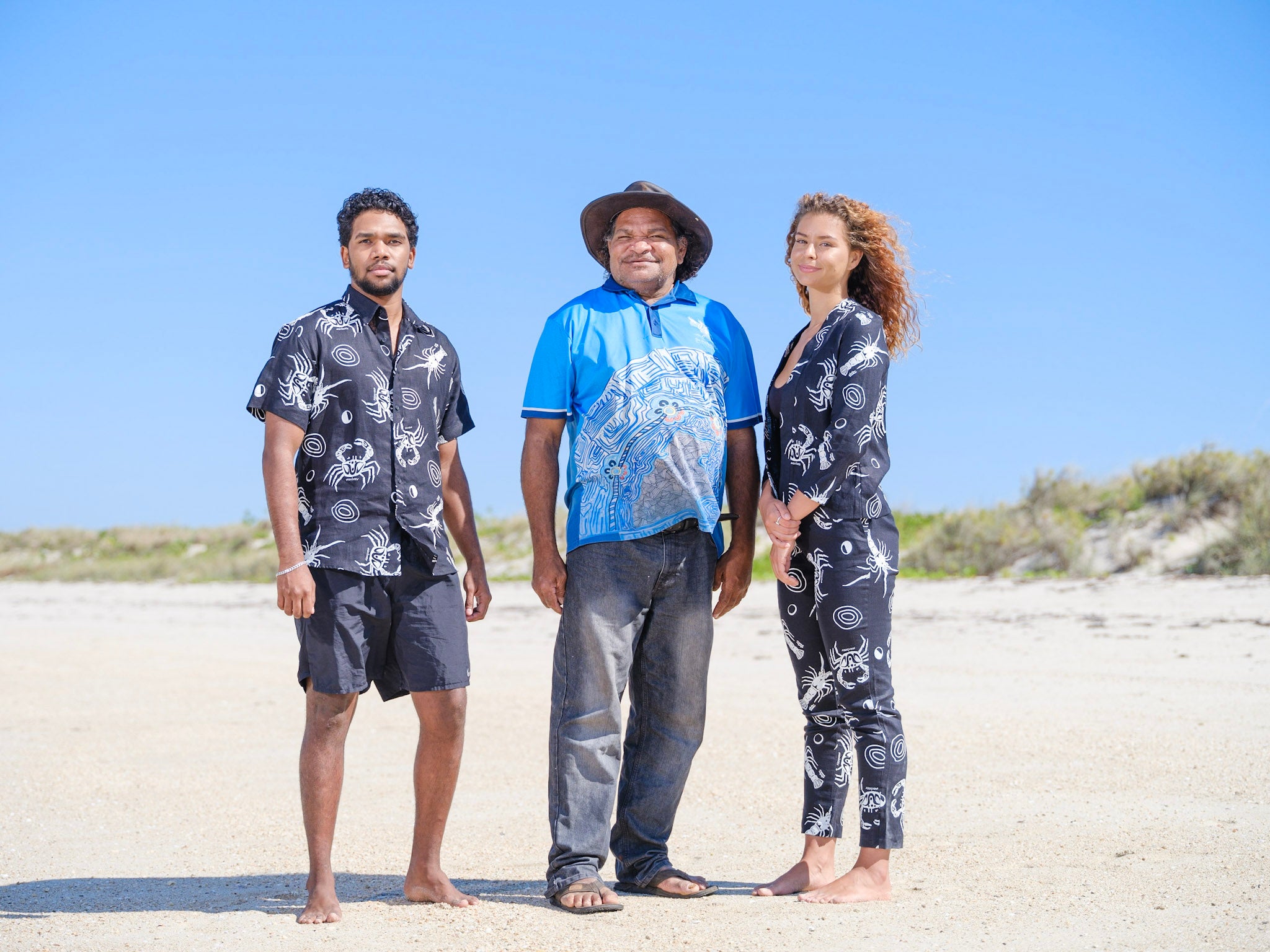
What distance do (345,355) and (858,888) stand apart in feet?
8.13

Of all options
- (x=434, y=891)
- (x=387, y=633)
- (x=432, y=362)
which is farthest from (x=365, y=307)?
(x=434, y=891)

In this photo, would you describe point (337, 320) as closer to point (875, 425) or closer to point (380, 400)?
point (380, 400)

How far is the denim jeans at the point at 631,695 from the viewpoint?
404cm

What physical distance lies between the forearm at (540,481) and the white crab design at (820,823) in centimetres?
129

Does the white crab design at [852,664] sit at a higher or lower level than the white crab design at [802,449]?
lower

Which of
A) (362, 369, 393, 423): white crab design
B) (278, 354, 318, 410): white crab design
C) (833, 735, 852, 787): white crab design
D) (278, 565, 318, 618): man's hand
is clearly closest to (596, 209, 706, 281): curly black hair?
(362, 369, 393, 423): white crab design

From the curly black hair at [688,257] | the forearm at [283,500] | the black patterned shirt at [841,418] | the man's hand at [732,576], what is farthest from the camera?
the curly black hair at [688,257]

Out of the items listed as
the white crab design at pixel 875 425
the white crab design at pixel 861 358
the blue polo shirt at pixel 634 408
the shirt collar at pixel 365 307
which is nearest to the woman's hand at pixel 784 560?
the blue polo shirt at pixel 634 408

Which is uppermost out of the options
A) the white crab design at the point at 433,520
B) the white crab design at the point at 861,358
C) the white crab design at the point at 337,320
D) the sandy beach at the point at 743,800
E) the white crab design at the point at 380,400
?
the white crab design at the point at 337,320

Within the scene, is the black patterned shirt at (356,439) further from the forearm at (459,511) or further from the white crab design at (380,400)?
the forearm at (459,511)

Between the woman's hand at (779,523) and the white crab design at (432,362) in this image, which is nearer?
the woman's hand at (779,523)

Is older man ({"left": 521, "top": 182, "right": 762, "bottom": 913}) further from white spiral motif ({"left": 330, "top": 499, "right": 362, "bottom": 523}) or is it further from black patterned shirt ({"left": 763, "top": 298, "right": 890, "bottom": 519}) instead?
white spiral motif ({"left": 330, "top": 499, "right": 362, "bottom": 523})

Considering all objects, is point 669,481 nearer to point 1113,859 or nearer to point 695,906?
point 695,906

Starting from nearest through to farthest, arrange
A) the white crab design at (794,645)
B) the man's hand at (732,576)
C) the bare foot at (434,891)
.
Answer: the bare foot at (434,891) < the white crab design at (794,645) < the man's hand at (732,576)
